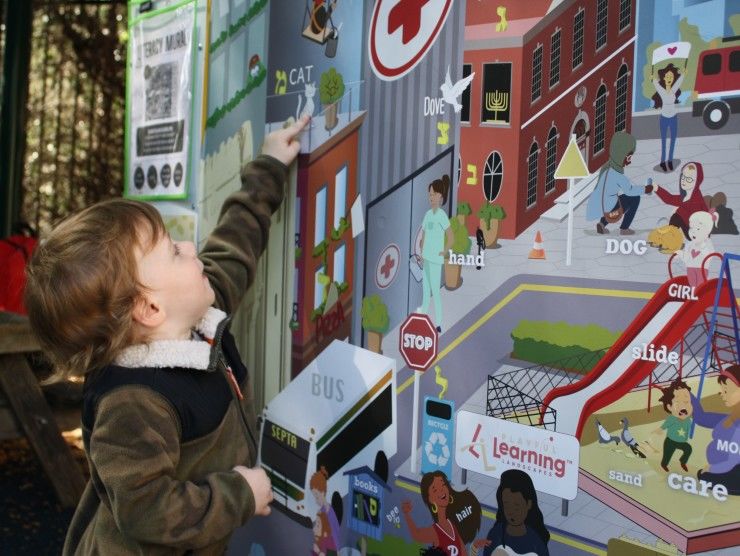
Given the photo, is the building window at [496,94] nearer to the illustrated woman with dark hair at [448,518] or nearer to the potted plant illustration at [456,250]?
the potted plant illustration at [456,250]

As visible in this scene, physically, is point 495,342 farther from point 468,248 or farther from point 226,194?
point 226,194

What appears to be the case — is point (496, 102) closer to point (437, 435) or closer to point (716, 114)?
point (716, 114)

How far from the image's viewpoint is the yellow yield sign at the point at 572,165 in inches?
56.2

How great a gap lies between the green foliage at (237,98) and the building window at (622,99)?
1.05 meters

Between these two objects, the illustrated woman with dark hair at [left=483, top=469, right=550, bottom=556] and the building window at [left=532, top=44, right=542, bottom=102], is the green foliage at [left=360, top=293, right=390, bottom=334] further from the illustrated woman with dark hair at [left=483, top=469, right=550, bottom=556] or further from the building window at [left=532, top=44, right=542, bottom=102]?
the building window at [left=532, top=44, right=542, bottom=102]

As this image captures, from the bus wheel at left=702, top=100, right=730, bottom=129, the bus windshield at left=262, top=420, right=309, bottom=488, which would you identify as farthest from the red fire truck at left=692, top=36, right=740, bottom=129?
the bus windshield at left=262, top=420, right=309, bottom=488

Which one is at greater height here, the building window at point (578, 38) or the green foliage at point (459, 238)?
the building window at point (578, 38)

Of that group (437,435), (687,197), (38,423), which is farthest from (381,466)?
(38,423)

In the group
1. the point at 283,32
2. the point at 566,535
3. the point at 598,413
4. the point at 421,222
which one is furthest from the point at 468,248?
the point at 283,32

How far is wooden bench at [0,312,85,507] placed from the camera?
3551 mm

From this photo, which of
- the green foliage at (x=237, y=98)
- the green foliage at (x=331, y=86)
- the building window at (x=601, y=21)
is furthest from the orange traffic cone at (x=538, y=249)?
the green foliage at (x=237, y=98)

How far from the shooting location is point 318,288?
2023 mm

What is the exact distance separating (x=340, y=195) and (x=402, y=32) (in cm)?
38

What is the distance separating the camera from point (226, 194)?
2.34m
